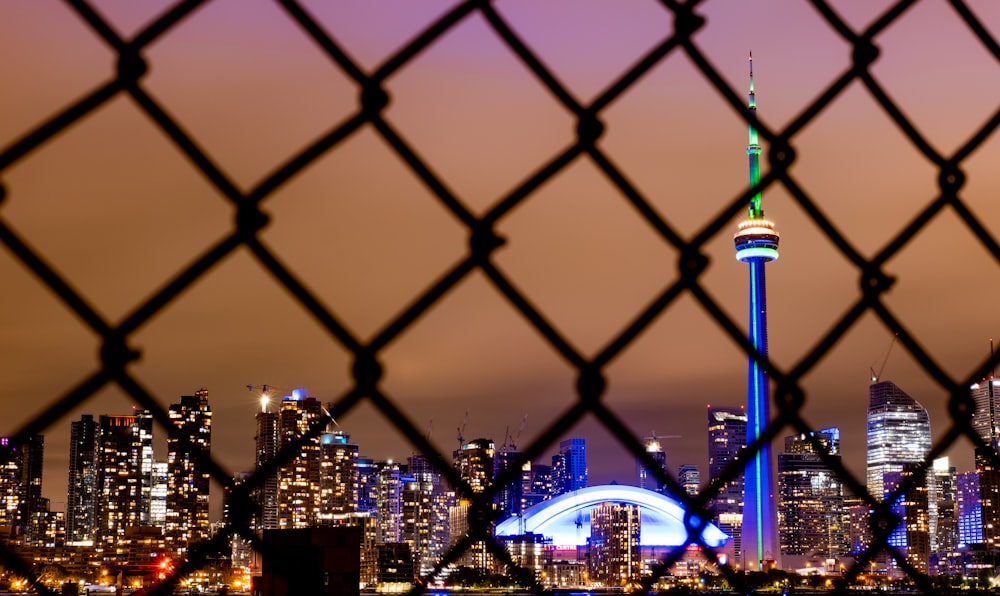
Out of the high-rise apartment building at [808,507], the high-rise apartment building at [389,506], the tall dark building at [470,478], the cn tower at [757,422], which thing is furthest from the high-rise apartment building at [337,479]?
the tall dark building at [470,478]

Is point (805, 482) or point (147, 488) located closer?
point (147, 488)

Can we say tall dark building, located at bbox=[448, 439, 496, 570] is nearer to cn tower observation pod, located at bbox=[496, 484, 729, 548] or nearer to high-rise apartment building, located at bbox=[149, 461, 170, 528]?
high-rise apartment building, located at bbox=[149, 461, 170, 528]

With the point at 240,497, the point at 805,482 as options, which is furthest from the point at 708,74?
the point at 805,482

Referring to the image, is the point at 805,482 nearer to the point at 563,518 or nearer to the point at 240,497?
the point at 563,518

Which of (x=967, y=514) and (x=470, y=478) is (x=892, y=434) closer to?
(x=967, y=514)

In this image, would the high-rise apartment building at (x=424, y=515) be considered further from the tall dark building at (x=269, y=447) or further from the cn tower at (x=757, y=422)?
the cn tower at (x=757, y=422)

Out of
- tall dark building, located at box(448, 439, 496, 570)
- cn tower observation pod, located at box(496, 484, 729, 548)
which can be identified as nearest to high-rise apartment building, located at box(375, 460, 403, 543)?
cn tower observation pod, located at box(496, 484, 729, 548)

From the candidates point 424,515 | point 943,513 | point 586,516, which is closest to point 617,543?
point 586,516

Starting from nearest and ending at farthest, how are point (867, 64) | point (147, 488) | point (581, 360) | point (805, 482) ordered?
point (581, 360) → point (867, 64) → point (147, 488) → point (805, 482)
